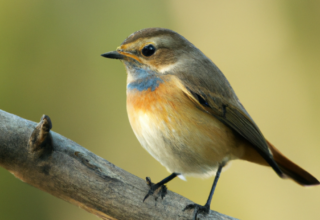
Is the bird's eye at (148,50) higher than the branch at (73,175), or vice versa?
the bird's eye at (148,50)

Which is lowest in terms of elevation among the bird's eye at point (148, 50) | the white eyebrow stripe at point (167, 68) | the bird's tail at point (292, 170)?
the bird's tail at point (292, 170)

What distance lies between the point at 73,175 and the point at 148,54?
96 centimetres

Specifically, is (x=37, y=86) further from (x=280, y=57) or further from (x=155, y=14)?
(x=280, y=57)

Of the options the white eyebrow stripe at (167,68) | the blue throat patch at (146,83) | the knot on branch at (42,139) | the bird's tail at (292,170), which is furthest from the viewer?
the bird's tail at (292,170)

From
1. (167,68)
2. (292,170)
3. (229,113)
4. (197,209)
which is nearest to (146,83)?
(167,68)

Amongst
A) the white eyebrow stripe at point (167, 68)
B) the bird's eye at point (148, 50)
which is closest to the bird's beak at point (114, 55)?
the bird's eye at point (148, 50)

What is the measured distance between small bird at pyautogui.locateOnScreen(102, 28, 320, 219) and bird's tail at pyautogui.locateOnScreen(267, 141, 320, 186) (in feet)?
0.03

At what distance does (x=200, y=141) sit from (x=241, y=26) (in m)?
2.99

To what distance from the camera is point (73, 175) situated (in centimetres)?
188

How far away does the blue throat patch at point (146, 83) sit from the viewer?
217 cm

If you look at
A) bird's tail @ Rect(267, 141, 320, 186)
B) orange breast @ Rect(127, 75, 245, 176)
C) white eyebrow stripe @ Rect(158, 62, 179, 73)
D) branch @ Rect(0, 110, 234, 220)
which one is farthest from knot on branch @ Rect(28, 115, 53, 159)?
bird's tail @ Rect(267, 141, 320, 186)

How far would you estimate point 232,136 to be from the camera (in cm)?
229

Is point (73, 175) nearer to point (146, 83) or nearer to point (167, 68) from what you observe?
point (146, 83)

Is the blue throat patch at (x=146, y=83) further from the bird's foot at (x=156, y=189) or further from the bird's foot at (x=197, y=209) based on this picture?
the bird's foot at (x=197, y=209)
